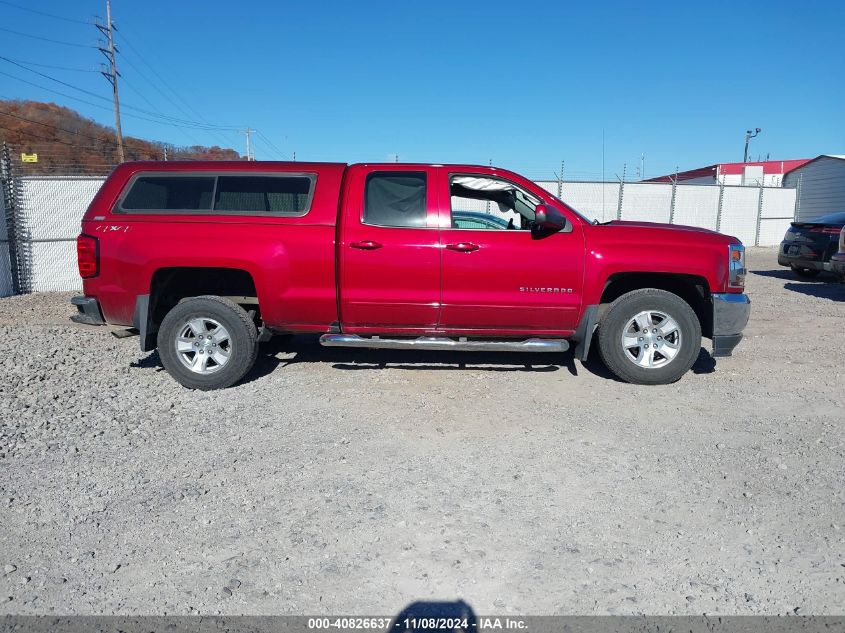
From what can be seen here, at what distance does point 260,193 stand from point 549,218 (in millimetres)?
2607

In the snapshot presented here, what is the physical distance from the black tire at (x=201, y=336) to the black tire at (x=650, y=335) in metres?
3.23

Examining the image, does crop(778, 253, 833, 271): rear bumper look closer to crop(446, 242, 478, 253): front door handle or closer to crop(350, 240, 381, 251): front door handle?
crop(446, 242, 478, 253): front door handle

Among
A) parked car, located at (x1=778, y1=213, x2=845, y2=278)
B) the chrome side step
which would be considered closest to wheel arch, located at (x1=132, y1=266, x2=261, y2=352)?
the chrome side step

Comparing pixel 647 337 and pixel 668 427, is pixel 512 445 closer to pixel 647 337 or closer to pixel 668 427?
pixel 668 427

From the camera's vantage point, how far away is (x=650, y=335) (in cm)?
546

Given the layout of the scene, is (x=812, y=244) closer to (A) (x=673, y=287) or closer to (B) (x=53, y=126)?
(A) (x=673, y=287)

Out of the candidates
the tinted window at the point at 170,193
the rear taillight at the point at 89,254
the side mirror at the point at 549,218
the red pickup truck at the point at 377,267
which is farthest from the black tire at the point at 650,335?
the rear taillight at the point at 89,254

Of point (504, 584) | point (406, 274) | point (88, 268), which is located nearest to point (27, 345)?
point (88, 268)

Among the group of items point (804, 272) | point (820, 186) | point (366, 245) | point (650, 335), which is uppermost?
point (820, 186)

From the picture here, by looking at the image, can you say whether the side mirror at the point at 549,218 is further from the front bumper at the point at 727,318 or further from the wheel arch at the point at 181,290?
the wheel arch at the point at 181,290

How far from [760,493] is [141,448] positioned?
3.96 meters

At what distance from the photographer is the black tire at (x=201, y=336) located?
5363 mm

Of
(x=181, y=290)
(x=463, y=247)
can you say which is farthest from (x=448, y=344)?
(x=181, y=290)

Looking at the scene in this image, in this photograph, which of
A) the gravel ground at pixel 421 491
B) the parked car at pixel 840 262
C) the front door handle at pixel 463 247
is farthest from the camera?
the parked car at pixel 840 262
